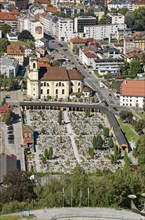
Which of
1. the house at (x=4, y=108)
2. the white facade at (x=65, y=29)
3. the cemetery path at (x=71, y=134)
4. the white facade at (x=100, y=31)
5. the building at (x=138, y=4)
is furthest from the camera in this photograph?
the building at (x=138, y=4)

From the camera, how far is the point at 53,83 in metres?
25.8

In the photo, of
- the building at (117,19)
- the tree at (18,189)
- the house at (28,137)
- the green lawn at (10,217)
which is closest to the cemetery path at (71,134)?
the house at (28,137)

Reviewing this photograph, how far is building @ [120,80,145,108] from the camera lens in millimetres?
24203

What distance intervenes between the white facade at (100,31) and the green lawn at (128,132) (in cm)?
1772

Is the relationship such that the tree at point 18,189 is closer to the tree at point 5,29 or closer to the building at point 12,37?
the building at point 12,37

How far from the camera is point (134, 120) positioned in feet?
71.7

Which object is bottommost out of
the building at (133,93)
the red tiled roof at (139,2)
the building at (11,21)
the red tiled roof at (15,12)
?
the building at (133,93)

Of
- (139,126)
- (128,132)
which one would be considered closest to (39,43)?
(128,132)

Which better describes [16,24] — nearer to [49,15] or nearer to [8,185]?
[49,15]

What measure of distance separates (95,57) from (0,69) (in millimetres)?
5343

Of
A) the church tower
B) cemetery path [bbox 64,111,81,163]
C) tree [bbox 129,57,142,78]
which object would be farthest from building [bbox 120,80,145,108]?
tree [bbox 129,57,142,78]

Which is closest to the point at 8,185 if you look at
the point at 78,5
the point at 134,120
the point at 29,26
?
the point at 134,120

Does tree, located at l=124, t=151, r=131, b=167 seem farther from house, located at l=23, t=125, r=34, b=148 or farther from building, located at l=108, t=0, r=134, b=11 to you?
building, located at l=108, t=0, r=134, b=11

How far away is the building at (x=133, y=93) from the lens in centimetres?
2420
